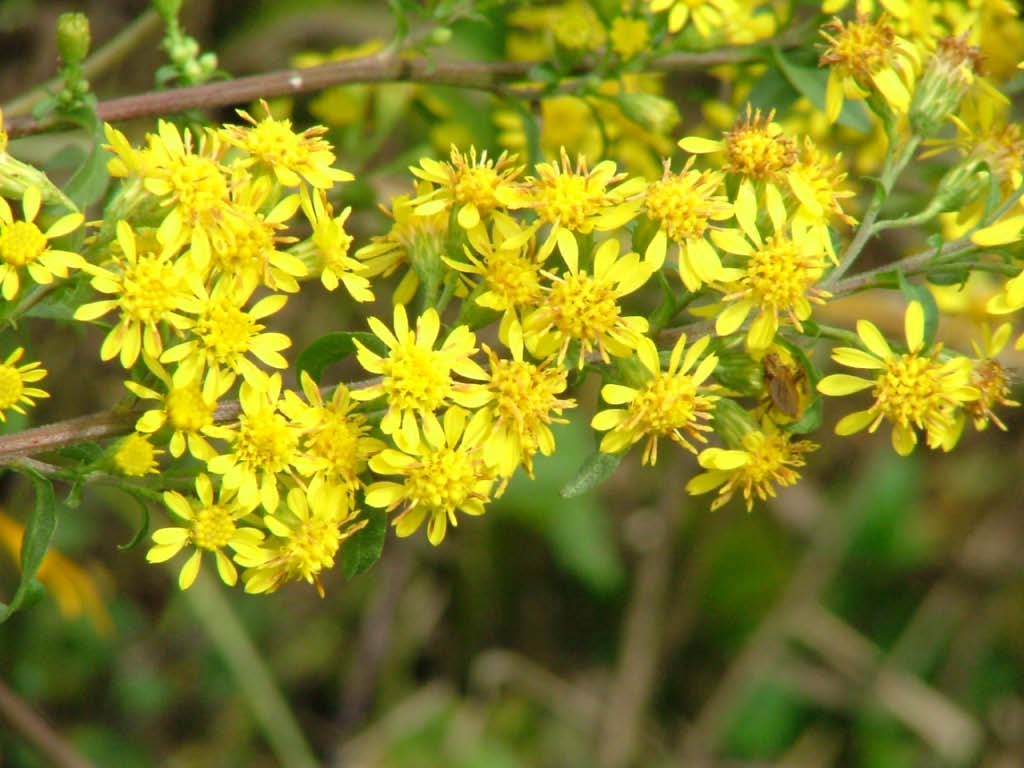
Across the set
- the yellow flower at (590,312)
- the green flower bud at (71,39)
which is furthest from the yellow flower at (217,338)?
the green flower bud at (71,39)

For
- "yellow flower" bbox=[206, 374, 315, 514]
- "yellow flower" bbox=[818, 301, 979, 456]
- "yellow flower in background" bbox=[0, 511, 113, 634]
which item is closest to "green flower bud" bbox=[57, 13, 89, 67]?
"yellow flower" bbox=[206, 374, 315, 514]

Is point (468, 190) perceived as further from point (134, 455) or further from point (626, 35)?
point (626, 35)

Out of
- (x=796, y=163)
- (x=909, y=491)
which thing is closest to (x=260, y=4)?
(x=796, y=163)

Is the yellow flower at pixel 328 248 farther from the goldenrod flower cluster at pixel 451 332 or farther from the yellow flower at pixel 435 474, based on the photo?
the yellow flower at pixel 435 474

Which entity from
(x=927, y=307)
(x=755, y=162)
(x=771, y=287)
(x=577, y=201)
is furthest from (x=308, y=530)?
(x=927, y=307)

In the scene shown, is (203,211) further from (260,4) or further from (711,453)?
(260,4)

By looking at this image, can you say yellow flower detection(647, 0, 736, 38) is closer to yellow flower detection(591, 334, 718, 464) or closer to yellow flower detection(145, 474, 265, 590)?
yellow flower detection(591, 334, 718, 464)
